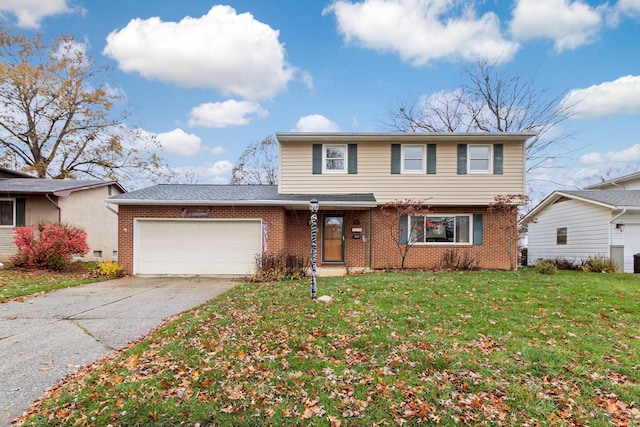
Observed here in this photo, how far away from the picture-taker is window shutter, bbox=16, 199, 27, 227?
48.4ft

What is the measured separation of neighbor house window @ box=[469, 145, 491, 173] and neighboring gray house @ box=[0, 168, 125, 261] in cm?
1435

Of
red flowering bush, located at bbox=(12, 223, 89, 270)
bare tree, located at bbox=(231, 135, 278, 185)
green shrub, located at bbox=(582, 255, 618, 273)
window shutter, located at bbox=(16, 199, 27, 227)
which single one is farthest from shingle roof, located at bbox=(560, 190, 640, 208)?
window shutter, located at bbox=(16, 199, 27, 227)

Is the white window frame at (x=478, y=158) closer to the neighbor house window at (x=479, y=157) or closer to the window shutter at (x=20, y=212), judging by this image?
the neighbor house window at (x=479, y=157)

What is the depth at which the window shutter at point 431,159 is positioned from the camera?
1282 centimetres

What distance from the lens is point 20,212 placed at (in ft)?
48.5

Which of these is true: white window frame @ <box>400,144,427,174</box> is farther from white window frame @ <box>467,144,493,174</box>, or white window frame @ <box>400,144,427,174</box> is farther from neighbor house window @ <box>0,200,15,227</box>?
neighbor house window @ <box>0,200,15,227</box>

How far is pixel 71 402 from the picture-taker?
3262 millimetres

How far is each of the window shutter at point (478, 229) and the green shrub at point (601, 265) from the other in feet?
12.8

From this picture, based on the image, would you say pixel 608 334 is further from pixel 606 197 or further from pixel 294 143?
pixel 606 197

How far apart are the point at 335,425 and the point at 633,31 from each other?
20.6 meters

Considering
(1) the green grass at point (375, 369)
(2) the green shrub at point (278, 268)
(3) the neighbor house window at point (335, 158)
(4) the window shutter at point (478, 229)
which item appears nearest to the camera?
(1) the green grass at point (375, 369)

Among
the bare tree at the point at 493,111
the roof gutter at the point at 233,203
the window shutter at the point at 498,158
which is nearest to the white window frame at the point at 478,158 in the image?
the window shutter at the point at 498,158

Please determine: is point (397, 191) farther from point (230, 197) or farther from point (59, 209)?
point (59, 209)

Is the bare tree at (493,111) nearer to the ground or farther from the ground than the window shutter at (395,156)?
farther from the ground
